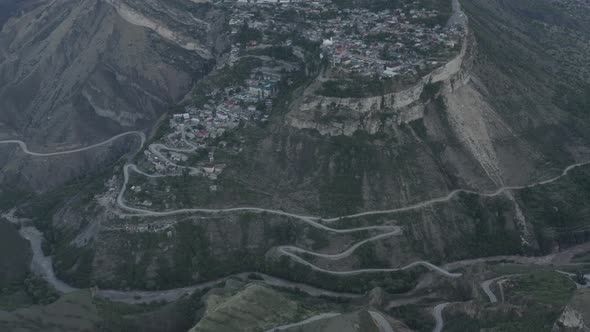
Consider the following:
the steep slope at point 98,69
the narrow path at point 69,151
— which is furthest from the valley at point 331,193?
the steep slope at point 98,69

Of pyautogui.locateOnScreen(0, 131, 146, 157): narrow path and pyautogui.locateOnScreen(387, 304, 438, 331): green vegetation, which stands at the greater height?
pyautogui.locateOnScreen(0, 131, 146, 157): narrow path

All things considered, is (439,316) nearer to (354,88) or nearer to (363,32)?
(354,88)

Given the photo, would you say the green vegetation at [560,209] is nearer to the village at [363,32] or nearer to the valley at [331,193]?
the valley at [331,193]

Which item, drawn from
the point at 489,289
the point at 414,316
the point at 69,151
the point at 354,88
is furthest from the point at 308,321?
the point at 69,151

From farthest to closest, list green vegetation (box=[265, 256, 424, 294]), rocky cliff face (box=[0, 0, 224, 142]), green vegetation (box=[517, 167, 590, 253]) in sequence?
1. rocky cliff face (box=[0, 0, 224, 142])
2. green vegetation (box=[517, 167, 590, 253])
3. green vegetation (box=[265, 256, 424, 294])

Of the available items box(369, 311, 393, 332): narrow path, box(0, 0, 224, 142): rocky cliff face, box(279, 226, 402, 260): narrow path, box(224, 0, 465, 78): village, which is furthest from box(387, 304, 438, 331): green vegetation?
box(0, 0, 224, 142): rocky cliff face

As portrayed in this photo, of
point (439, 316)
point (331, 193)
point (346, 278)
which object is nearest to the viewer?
point (439, 316)

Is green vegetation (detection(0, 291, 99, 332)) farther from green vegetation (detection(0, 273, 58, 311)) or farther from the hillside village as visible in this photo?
the hillside village

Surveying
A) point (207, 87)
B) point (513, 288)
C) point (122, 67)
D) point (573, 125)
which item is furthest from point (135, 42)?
point (513, 288)
